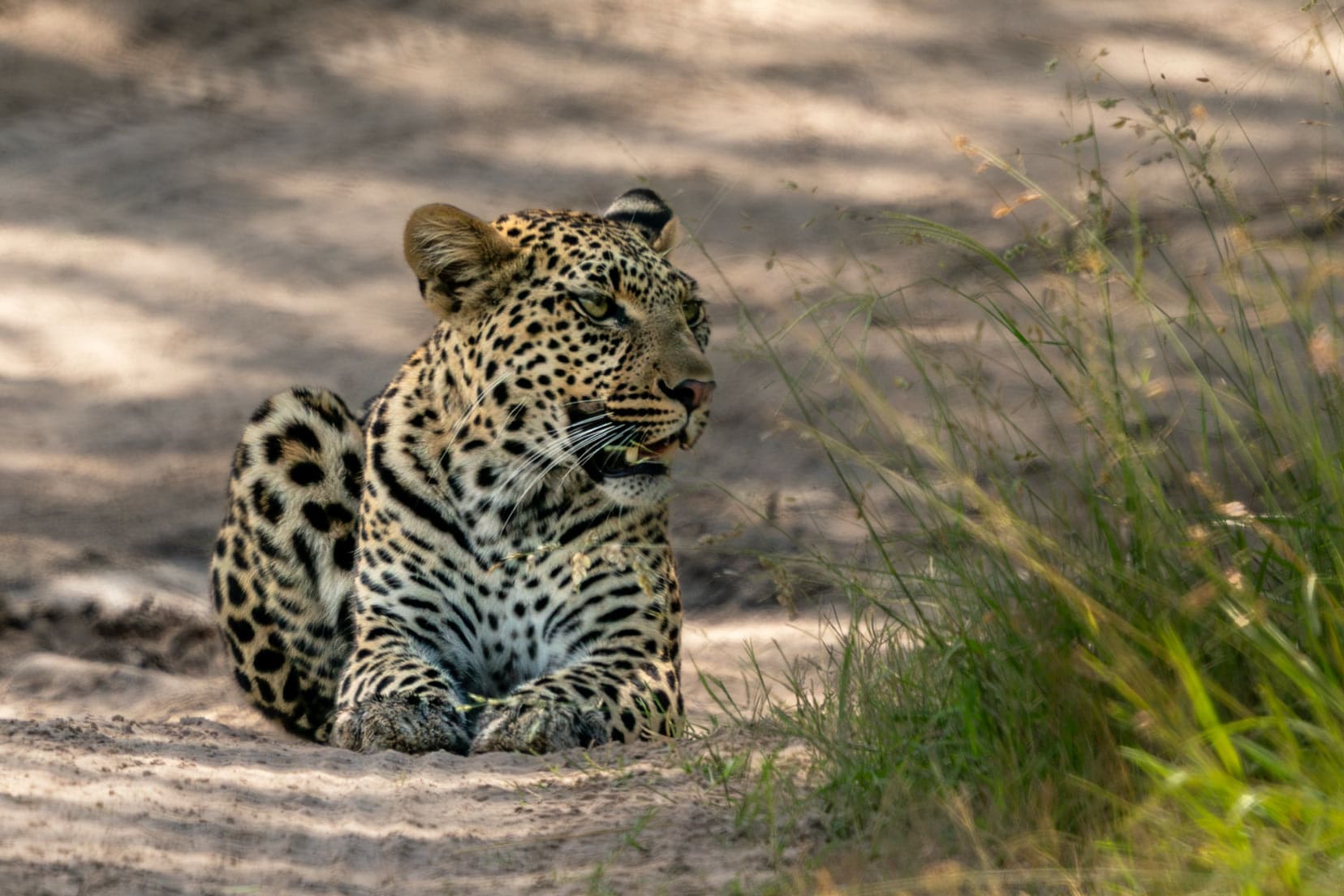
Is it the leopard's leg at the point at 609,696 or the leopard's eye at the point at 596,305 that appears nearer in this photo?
the leopard's leg at the point at 609,696

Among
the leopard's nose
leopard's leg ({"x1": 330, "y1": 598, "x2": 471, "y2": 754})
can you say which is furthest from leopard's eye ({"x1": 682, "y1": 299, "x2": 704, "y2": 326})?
leopard's leg ({"x1": 330, "y1": 598, "x2": 471, "y2": 754})

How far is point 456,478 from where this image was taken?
19.0 feet

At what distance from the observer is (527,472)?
570cm

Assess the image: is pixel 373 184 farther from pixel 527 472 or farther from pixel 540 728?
pixel 540 728

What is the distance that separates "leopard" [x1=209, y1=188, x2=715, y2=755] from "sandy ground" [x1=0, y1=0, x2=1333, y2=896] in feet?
3.54

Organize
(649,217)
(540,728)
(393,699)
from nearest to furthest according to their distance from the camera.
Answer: (540,728)
(393,699)
(649,217)

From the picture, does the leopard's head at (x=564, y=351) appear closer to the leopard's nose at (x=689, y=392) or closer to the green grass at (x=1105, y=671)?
the leopard's nose at (x=689, y=392)

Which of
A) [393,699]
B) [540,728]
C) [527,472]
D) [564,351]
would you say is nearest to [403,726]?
[393,699]

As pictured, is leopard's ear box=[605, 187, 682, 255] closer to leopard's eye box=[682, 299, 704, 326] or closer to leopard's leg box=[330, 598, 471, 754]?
leopard's eye box=[682, 299, 704, 326]

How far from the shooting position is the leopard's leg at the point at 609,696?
16.3 feet

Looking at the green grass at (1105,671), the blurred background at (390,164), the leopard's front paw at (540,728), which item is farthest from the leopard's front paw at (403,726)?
the blurred background at (390,164)

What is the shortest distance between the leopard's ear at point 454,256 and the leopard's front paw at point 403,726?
1.37 meters

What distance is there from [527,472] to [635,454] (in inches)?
17.0

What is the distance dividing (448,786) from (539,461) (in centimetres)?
170
